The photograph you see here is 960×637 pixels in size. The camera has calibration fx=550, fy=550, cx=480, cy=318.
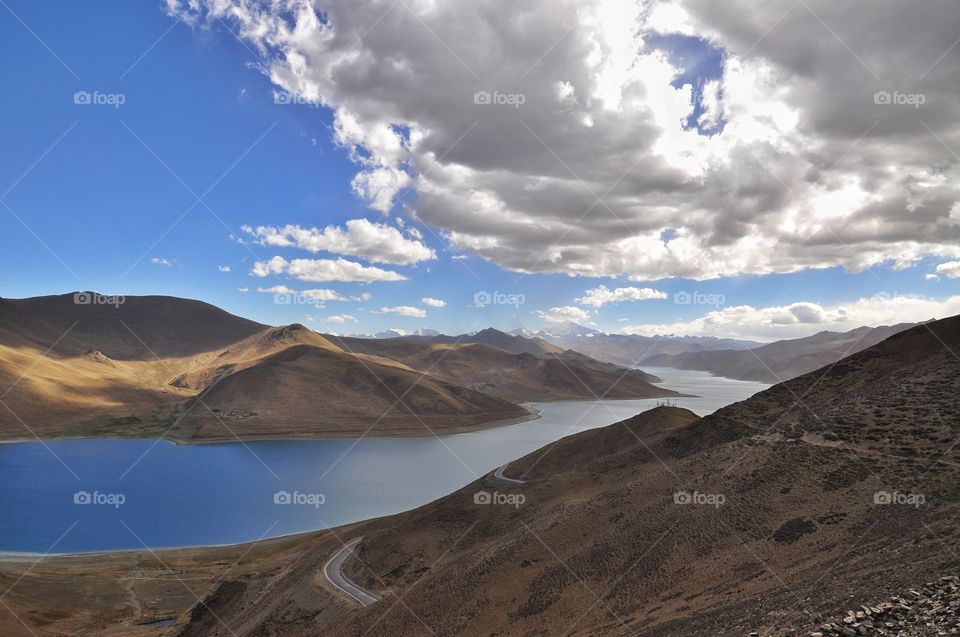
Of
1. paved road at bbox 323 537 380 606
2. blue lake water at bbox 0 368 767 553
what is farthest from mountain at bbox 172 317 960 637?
blue lake water at bbox 0 368 767 553

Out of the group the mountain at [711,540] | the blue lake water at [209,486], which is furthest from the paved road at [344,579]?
the blue lake water at [209,486]

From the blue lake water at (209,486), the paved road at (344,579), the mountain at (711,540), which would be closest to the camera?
the mountain at (711,540)

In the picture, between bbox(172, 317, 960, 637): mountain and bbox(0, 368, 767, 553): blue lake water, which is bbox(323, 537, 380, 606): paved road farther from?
bbox(0, 368, 767, 553): blue lake water

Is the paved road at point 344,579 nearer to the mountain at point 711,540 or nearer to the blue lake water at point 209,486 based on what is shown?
the mountain at point 711,540

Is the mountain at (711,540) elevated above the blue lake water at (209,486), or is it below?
below

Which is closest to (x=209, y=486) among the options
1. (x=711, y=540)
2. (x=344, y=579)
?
(x=344, y=579)

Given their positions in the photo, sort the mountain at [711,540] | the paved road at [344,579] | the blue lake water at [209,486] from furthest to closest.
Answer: the blue lake water at [209,486]
the paved road at [344,579]
the mountain at [711,540]
